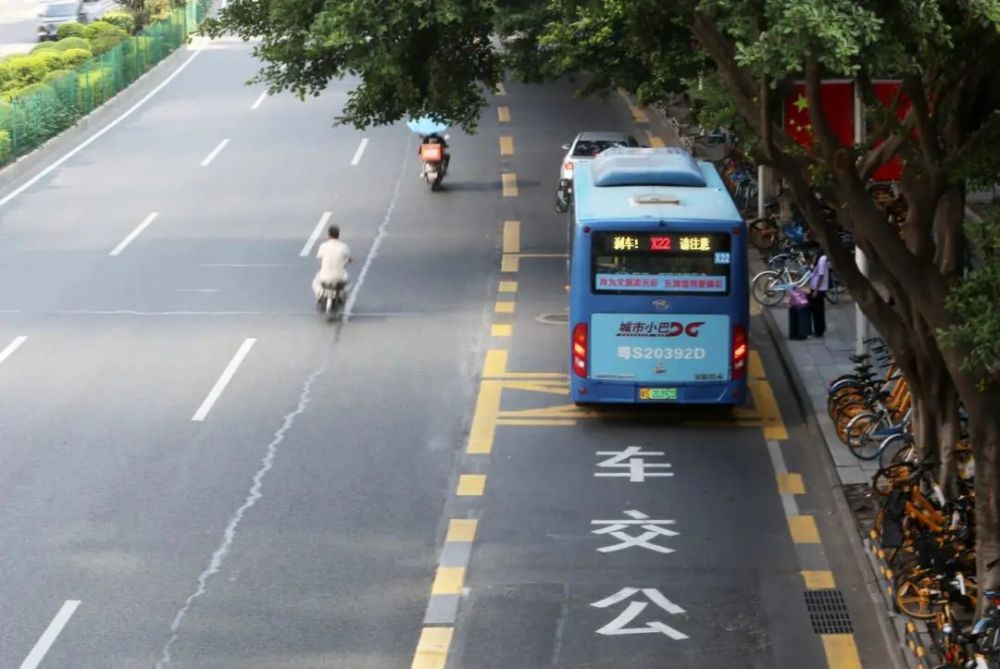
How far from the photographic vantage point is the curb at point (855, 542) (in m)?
13.8

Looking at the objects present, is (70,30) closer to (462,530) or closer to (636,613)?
(462,530)

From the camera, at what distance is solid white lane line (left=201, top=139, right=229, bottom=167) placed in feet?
129

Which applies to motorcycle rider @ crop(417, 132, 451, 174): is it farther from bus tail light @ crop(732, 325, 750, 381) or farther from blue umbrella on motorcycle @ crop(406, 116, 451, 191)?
bus tail light @ crop(732, 325, 750, 381)

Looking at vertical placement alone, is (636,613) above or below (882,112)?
below

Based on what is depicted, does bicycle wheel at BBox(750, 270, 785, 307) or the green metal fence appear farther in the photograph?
the green metal fence

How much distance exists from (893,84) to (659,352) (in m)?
4.48

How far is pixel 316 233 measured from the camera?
3150 cm

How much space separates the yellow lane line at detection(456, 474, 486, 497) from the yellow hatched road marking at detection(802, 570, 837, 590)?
385 cm

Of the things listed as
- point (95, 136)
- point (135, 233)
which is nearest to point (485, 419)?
point (135, 233)

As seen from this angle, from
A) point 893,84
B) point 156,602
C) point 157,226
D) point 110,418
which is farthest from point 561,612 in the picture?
point 157,226

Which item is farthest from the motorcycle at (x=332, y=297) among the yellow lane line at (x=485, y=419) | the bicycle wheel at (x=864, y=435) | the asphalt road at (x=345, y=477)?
the bicycle wheel at (x=864, y=435)

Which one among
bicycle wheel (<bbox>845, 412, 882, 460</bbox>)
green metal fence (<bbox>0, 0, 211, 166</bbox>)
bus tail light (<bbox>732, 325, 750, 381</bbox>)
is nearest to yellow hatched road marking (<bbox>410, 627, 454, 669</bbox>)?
bicycle wheel (<bbox>845, 412, 882, 460</bbox>)

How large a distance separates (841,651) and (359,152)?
2793 cm

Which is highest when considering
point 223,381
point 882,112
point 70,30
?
point 70,30
